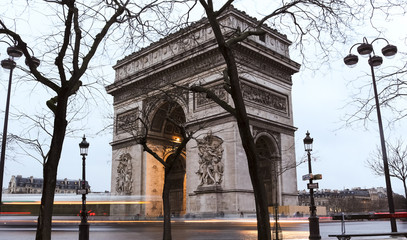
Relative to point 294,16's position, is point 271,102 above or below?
above

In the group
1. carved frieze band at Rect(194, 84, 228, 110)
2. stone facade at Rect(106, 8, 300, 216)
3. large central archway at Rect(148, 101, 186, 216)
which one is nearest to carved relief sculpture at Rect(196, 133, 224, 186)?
stone facade at Rect(106, 8, 300, 216)

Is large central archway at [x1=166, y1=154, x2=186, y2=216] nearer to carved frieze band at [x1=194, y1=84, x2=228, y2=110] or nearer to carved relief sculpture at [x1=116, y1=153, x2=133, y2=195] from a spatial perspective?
carved relief sculpture at [x1=116, y1=153, x2=133, y2=195]

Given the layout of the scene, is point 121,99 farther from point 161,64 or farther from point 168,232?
point 168,232

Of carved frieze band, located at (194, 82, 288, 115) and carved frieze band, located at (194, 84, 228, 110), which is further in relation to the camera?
carved frieze band, located at (194, 82, 288, 115)

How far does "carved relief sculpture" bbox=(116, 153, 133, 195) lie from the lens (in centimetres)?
3609

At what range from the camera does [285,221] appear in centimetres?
2656

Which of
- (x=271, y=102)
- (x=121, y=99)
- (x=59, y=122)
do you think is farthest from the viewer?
(x=121, y=99)

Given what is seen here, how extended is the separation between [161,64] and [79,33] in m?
24.1

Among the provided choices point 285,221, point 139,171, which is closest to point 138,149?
point 139,171

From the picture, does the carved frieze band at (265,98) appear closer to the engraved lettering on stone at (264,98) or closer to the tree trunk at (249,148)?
the engraved lettering on stone at (264,98)

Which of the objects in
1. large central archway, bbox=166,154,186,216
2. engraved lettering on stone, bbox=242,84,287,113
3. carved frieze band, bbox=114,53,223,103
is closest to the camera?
engraved lettering on stone, bbox=242,84,287,113

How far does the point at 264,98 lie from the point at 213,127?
4.56 m

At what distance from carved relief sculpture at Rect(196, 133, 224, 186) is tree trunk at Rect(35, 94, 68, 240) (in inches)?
757

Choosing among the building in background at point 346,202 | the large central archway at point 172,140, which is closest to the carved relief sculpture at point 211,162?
the large central archway at point 172,140
